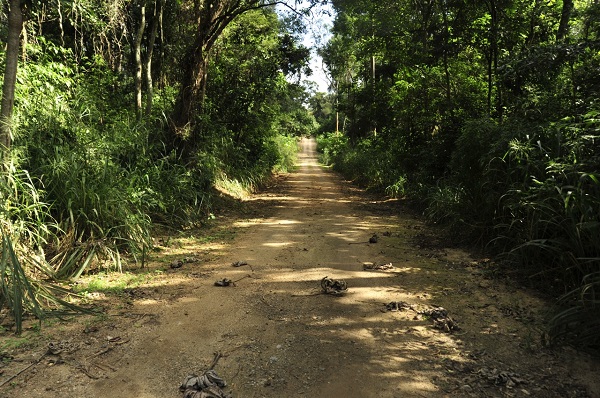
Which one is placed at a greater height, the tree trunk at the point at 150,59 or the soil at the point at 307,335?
the tree trunk at the point at 150,59

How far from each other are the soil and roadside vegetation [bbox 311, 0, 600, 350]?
1.60 feet

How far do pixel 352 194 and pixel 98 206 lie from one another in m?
10.0

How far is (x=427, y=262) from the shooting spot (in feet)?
18.5

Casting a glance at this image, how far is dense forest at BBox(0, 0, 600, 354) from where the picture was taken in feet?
13.3

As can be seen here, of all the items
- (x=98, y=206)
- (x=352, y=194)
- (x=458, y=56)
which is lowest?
(x=352, y=194)

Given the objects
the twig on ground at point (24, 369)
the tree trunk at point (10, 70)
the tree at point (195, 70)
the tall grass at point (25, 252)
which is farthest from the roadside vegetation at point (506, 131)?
the tree trunk at point (10, 70)

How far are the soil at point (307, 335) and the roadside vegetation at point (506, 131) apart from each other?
489 millimetres

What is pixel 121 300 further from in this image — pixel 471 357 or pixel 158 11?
pixel 158 11

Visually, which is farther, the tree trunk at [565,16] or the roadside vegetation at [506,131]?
the tree trunk at [565,16]

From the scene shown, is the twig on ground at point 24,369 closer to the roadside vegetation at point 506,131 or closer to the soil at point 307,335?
the soil at point 307,335

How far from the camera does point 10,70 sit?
13.5 feet

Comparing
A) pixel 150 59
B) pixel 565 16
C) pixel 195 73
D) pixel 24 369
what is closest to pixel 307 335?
pixel 24 369

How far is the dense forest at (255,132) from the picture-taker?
4047mm

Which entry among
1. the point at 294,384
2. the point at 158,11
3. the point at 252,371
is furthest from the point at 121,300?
the point at 158,11
